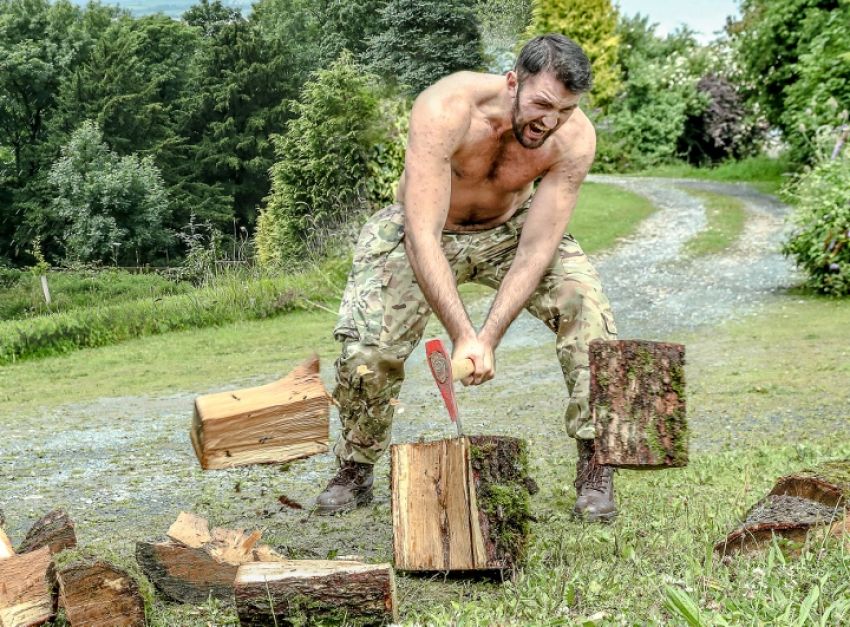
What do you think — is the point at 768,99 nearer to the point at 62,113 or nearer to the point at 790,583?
the point at 62,113

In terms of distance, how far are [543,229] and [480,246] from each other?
0.31 m

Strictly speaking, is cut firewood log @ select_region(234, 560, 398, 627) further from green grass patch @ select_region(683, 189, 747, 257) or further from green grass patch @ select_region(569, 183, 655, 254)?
green grass patch @ select_region(569, 183, 655, 254)

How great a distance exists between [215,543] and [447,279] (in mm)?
1165

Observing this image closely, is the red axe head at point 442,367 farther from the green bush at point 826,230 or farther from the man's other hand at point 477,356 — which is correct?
the green bush at point 826,230

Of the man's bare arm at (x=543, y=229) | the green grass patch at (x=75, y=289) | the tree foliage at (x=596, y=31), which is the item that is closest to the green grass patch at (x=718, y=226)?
the green grass patch at (x=75, y=289)

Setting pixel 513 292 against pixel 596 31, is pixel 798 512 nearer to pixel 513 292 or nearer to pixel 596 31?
pixel 513 292

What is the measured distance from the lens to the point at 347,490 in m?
4.28

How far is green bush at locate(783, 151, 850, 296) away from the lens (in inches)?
420

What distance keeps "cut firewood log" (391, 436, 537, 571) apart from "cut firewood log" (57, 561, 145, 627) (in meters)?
0.81

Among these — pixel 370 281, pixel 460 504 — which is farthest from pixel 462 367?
pixel 370 281

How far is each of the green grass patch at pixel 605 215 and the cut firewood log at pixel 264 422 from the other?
12030 millimetres

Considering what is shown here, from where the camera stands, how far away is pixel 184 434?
6.59 meters

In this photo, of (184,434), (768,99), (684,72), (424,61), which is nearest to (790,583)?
(184,434)

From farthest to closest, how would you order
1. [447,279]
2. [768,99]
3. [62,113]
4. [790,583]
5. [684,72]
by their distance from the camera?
1. [684,72]
2. [768,99]
3. [62,113]
4. [447,279]
5. [790,583]
